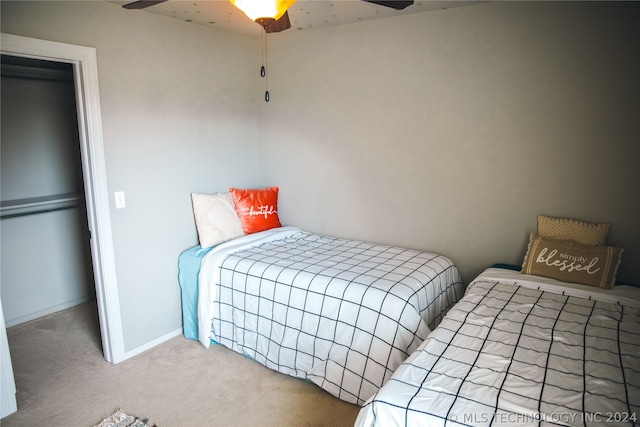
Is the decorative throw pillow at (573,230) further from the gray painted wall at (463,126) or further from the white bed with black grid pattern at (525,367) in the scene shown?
the white bed with black grid pattern at (525,367)

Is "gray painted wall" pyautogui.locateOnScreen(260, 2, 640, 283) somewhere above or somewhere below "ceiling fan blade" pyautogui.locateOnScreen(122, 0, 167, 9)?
below

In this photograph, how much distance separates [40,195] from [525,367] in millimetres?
3740

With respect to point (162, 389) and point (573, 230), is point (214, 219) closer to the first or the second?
point (162, 389)

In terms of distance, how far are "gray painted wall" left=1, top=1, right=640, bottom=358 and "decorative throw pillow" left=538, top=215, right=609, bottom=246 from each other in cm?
8

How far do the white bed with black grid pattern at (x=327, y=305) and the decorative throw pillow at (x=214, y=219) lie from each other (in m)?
0.13

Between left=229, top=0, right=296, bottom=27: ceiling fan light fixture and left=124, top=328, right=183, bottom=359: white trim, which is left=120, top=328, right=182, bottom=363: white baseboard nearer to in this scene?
left=124, top=328, right=183, bottom=359: white trim

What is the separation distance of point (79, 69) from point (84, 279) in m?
2.10

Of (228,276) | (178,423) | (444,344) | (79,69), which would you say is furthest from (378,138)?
(178,423)

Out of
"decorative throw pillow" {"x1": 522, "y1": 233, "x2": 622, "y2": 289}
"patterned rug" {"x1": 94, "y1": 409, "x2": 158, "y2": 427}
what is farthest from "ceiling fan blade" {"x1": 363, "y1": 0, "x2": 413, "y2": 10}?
"patterned rug" {"x1": 94, "y1": 409, "x2": 158, "y2": 427}

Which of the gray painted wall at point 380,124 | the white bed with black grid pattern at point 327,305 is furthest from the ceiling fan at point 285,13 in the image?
the white bed with black grid pattern at point 327,305

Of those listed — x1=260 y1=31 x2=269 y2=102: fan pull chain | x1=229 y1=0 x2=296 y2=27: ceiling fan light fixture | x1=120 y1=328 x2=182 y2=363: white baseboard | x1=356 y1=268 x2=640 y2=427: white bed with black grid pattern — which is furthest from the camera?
x1=260 y1=31 x2=269 y2=102: fan pull chain

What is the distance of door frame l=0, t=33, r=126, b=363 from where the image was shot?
2277 millimetres

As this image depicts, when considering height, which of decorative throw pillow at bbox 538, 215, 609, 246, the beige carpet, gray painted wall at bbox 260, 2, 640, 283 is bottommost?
the beige carpet

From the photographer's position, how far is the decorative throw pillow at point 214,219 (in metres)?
3.04
